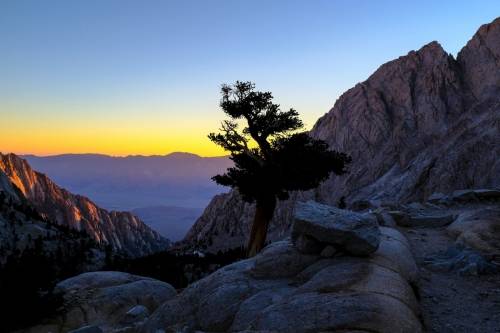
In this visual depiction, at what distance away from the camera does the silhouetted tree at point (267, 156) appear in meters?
31.8

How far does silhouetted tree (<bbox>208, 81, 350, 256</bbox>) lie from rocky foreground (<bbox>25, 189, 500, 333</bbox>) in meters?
12.0

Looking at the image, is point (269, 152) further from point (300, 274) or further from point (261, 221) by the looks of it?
point (300, 274)

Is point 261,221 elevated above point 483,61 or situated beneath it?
situated beneath

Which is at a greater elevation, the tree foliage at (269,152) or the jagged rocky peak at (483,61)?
the jagged rocky peak at (483,61)

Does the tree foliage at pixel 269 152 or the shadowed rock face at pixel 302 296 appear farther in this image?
the tree foliage at pixel 269 152

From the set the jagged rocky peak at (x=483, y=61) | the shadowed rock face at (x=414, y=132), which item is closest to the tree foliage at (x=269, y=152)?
the shadowed rock face at (x=414, y=132)

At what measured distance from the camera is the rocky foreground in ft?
33.4

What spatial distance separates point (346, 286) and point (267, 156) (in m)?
21.5

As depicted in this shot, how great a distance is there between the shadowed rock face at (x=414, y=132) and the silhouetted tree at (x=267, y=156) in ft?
186

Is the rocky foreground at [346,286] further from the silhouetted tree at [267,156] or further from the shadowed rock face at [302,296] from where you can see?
the silhouetted tree at [267,156]

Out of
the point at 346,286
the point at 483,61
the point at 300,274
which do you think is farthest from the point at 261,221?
the point at 483,61

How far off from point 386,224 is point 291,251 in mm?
10348

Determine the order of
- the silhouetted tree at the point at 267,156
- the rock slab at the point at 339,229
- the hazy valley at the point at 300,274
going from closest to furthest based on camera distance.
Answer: the hazy valley at the point at 300,274, the rock slab at the point at 339,229, the silhouetted tree at the point at 267,156

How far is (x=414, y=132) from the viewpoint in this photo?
12025 cm
